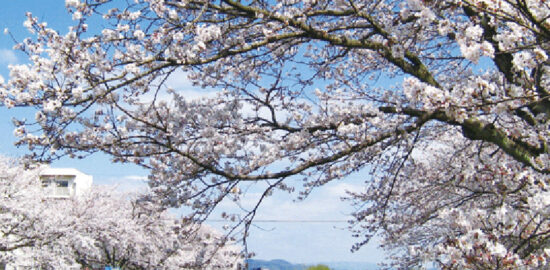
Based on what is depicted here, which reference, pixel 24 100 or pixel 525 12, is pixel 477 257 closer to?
pixel 525 12

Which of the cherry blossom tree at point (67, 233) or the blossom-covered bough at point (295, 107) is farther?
the cherry blossom tree at point (67, 233)

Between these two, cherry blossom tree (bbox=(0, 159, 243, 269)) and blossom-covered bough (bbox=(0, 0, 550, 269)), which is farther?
cherry blossom tree (bbox=(0, 159, 243, 269))

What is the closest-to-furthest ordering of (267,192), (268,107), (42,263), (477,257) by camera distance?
(477,257)
(267,192)
(268,107)
(42,263)

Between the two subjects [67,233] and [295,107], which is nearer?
[295,107]

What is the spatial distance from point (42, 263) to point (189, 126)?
48.2ft

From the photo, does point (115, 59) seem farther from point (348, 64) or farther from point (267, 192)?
point (348, 64)

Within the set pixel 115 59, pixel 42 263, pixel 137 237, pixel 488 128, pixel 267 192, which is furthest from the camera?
pixel 137 237

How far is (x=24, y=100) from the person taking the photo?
390 cm

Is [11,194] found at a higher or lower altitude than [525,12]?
higher

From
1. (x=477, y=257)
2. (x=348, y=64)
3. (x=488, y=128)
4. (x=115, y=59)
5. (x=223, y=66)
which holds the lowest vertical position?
(x=477, y=257)

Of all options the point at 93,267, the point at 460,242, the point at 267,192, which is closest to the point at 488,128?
the point at 460,242

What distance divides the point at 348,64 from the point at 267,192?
301cm

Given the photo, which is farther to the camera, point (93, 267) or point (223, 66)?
point (93, 267)

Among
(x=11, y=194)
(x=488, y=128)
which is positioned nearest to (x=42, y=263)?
(x=11, y=194)
